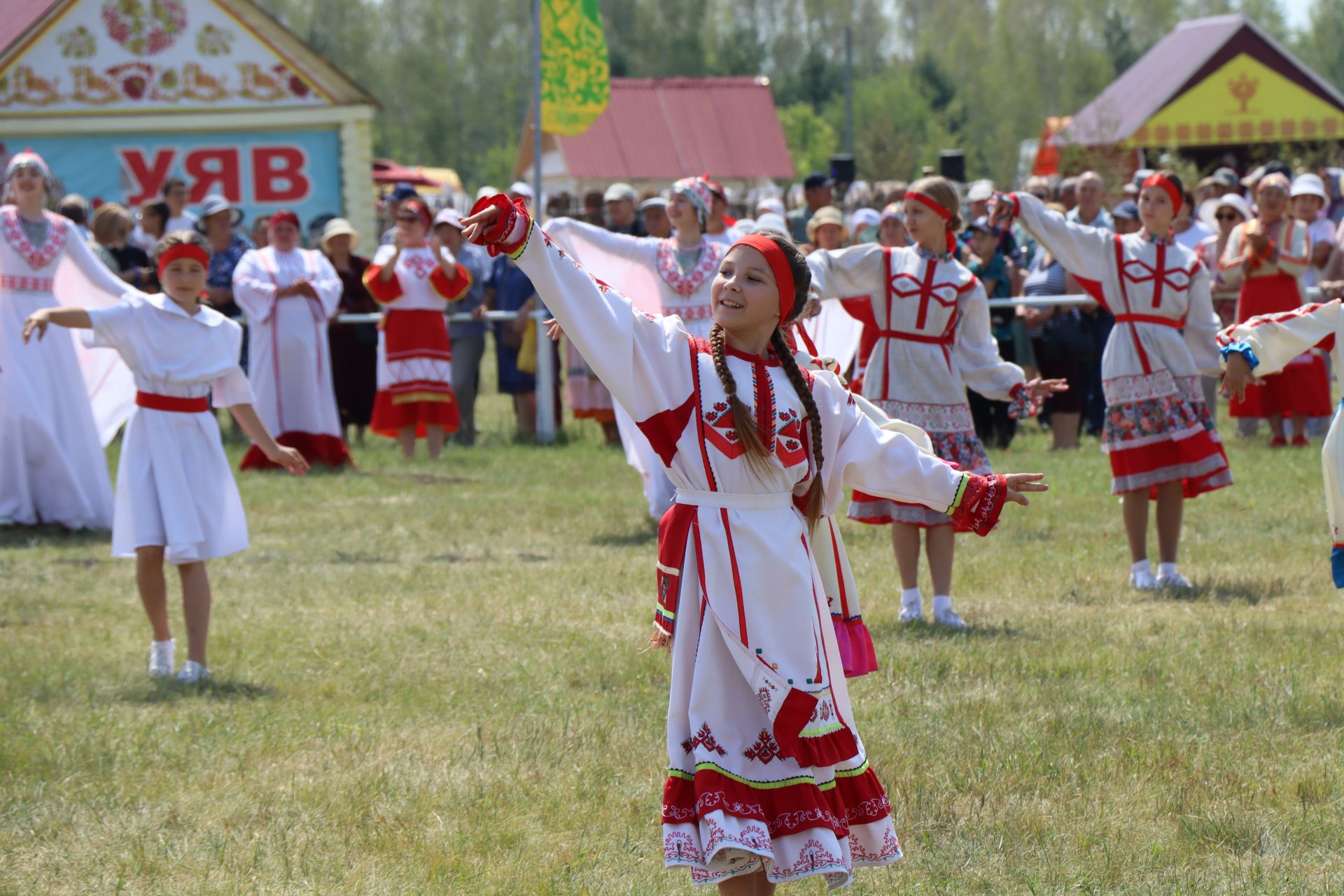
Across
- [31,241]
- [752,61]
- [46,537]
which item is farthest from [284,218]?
[752,61]

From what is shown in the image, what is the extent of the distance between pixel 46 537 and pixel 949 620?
19.0 feet

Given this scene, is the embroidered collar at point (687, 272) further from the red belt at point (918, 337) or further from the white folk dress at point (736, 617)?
the white folk dress at point (736, 617)

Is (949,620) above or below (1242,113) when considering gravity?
below

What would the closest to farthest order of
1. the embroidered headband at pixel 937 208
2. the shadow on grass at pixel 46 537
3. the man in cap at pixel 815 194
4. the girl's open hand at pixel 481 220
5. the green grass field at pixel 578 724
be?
the girl's open hand at pixel 481 220 → the green grass field at pixel 578 724 → the embroidered headband at pixel 937 208 → the shadow on grass at pixel 46 537 → the man in cap at pixel 815 194

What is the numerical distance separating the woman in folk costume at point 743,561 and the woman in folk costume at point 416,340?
371 inches

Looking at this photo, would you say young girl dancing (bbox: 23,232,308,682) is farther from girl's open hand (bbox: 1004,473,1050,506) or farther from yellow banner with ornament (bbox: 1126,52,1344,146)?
yellow banner with ornament (bbox: 1126,52,1344,146)

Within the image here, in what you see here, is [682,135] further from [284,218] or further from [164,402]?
→ [164,402]

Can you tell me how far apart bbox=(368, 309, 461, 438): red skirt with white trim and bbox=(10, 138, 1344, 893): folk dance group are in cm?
2

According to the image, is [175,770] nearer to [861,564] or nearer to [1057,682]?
[1057,682]

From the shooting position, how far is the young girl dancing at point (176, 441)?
21.7 feet

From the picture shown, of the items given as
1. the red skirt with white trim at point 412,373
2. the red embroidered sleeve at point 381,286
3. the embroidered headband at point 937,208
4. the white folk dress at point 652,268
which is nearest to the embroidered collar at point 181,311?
the white folk dress at point 652,268

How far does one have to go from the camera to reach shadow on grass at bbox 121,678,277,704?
6.45m

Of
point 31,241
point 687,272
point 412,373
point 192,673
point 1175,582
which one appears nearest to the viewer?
point 192,673

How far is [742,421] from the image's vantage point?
12.9 ft
